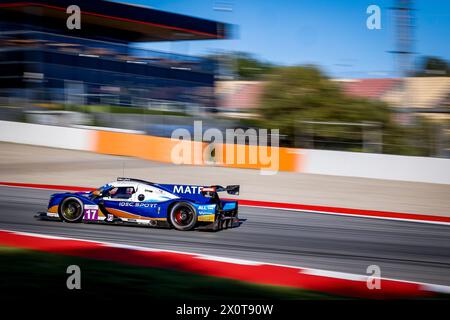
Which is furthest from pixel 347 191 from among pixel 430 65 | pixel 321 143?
pixel 430 65

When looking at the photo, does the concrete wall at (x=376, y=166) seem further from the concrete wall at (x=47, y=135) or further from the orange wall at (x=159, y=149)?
the concrete wall at (x=47, y=135)

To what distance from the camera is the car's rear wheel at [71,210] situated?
9805 millimetres

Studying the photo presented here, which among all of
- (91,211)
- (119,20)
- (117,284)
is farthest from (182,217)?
(119,20)

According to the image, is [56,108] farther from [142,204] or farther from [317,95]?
[142,204]

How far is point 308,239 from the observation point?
9352 millimetres

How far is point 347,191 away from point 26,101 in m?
12.9

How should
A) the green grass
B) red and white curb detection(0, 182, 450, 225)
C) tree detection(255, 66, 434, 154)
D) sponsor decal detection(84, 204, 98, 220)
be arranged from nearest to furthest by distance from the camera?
1. the green grass
2. sponsor decal detection(84, 204, 98, 220)
3. red and white curb detection(0, 182, 450, 225)
4. tree detection(255, 66, 434, 154)

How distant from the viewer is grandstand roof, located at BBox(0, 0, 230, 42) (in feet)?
96.7

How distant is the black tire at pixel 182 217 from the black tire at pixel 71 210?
155 cm

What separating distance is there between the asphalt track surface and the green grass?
5.02 ft

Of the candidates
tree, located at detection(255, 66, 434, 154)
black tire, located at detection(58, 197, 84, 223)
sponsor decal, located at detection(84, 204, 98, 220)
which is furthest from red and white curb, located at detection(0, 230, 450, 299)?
tree, located at detection(255, 66, 434, 154)

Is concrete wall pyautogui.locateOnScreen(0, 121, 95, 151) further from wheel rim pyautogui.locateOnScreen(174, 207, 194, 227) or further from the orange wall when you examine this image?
wheel rim pyautogui.locateOnScreen(174, 207, 194, 227)

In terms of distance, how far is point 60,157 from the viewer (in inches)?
796

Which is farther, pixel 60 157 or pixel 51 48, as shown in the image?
pixel 51 48
